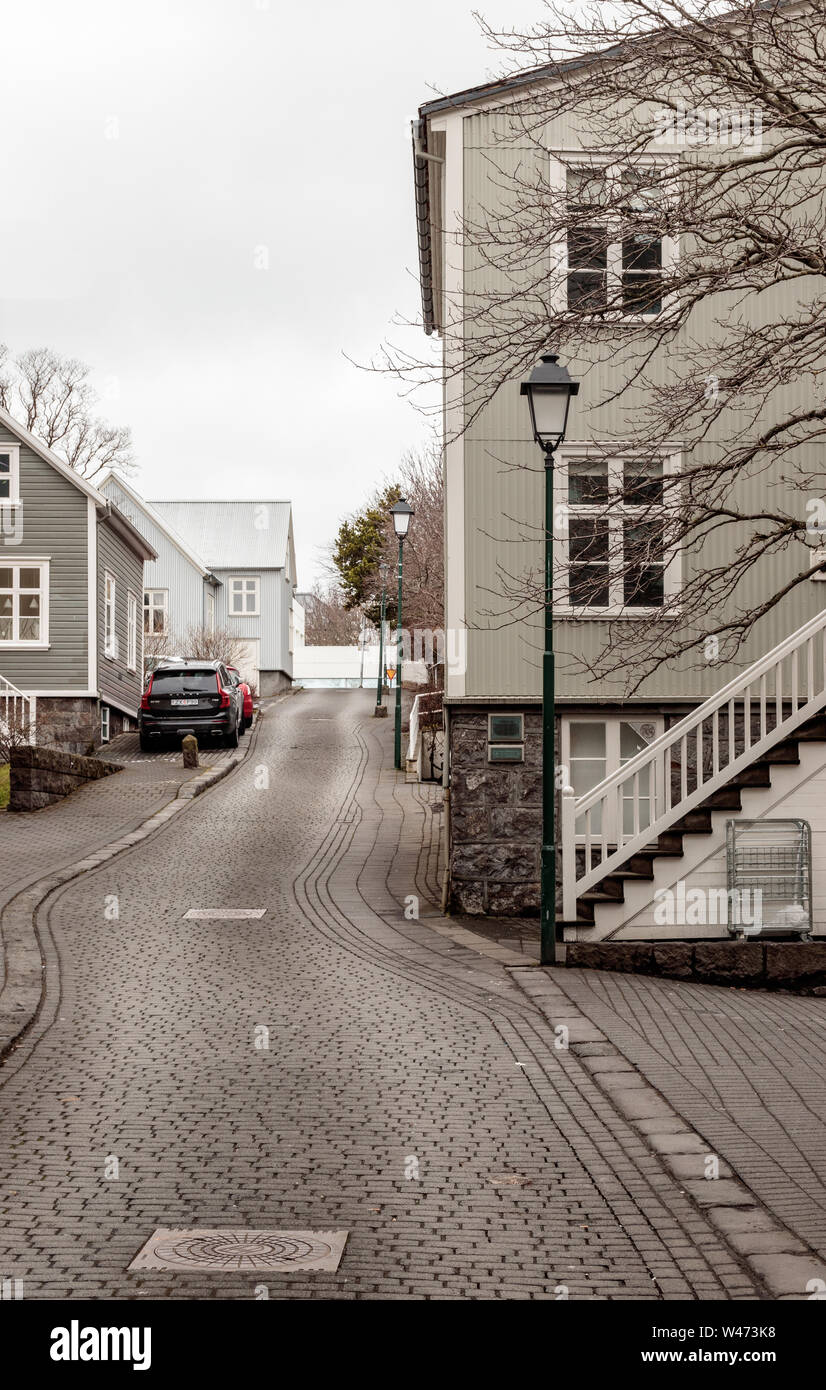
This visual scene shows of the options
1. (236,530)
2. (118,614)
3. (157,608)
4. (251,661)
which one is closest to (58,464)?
(118,614)

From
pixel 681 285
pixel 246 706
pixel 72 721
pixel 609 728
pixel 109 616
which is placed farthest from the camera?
pixel 246 706

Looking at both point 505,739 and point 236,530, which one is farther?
point 236,530

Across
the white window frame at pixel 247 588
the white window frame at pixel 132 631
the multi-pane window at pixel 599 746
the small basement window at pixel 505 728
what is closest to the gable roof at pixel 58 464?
the white window frame at pixel 132 631

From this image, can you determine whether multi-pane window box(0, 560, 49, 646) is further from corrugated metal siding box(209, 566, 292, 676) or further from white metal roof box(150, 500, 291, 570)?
white metal roof box(150, 500, 291, 570)

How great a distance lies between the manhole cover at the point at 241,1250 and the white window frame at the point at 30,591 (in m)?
25.2

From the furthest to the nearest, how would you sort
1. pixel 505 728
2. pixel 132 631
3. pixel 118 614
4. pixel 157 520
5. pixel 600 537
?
pixel 157 520 < pixel 132 631 < pixel 118 614 < pixel 505 728 < pixel 600 537

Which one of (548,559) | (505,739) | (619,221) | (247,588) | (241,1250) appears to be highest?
(619,221)

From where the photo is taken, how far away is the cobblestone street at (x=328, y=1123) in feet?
16.8

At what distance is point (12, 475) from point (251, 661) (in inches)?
1127

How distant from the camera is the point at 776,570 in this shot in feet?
53.0

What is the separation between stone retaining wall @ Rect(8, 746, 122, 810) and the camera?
21781mm

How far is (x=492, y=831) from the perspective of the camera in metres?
15.8

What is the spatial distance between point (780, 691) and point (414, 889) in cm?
550

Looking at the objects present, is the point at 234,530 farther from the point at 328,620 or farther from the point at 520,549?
the point at 520,549
